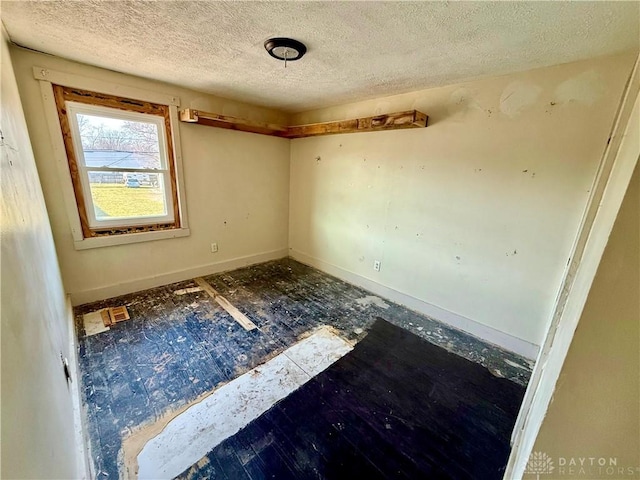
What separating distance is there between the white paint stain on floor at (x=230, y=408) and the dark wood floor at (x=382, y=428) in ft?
0.21

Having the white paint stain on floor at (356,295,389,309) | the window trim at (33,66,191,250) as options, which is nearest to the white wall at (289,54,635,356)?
the white paint stain on floor at (356,295,389,309)

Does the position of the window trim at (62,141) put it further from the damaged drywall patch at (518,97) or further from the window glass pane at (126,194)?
the damaged drywall patch at (518,97)

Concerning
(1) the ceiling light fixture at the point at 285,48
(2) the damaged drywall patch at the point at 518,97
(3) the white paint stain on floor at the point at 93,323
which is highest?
(1) the ceiling light fixture at the point at 285,48

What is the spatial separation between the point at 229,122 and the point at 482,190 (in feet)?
9.01

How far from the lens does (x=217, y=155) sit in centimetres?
322

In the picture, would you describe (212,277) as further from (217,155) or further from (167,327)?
(217,155)

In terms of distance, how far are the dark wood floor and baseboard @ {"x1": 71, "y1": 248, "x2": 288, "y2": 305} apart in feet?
7.39

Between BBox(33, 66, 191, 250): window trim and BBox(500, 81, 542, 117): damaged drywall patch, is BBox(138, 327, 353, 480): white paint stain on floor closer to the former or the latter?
BBox(33, 66, 191, 250): window trim

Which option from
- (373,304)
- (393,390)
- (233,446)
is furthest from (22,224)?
(373,304)

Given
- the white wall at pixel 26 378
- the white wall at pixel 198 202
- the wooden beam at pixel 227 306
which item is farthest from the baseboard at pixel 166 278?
the white wall at pixel 26 378

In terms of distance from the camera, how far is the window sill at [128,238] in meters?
2.51

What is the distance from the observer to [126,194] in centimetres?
271

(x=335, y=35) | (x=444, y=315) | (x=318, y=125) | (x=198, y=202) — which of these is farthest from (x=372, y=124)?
(x=198, y=202)

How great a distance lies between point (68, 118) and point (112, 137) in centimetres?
32
